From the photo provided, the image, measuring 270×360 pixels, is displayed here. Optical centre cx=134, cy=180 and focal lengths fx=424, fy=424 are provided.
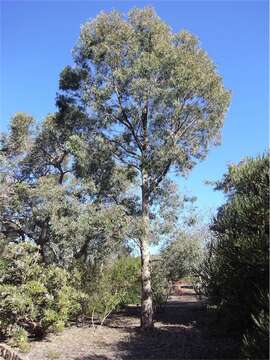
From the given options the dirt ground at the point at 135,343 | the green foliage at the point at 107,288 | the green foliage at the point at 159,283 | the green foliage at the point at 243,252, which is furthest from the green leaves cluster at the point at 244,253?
the green foliage at the point at 159,283

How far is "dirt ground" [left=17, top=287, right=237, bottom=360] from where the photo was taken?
9.03 m

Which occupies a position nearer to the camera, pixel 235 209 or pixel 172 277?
pixel 235 209

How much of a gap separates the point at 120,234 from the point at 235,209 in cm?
561

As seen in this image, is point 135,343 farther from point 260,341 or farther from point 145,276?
point 260,341

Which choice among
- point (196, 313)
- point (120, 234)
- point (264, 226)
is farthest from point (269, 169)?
point (196, 313)

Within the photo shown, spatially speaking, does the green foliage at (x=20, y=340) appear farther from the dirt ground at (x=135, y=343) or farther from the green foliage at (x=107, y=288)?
the green foliage at (x=107, y=288)

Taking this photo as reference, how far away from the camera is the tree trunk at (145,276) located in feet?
40.9

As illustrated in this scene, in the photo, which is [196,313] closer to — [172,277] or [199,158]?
[172,277]

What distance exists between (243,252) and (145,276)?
692 centimetres

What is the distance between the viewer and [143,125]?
1344 cm

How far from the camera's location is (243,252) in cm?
640

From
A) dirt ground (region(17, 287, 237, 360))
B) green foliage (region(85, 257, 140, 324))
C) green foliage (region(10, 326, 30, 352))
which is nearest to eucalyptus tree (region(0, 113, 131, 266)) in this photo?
green foliage (region(85, 257, 140, 324))

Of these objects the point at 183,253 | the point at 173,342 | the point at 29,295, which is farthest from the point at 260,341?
the point at 183,253

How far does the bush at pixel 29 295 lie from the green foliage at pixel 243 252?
4.52 metres
